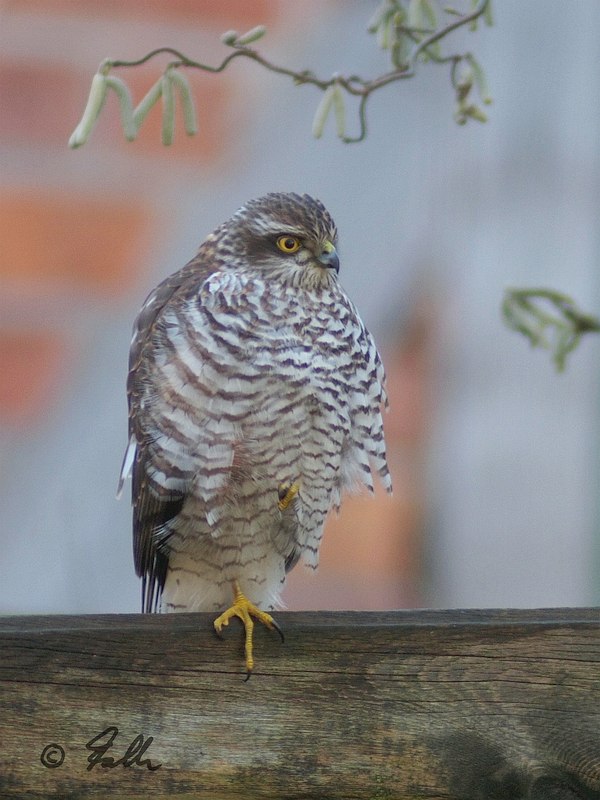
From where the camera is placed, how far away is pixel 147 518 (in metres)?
2.95

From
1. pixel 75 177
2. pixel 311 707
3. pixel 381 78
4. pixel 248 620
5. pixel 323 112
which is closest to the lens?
pixel 311 707

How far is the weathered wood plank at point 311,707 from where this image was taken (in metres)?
2.10

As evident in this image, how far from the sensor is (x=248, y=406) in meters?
2.79

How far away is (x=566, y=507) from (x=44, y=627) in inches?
83.7

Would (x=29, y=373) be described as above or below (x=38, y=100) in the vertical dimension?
below

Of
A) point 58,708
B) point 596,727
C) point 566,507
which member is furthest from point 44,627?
point 566,507

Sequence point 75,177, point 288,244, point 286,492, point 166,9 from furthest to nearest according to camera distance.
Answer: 1. point 166,9
2. point 75,177
3. point 288,244
4. point 286,492

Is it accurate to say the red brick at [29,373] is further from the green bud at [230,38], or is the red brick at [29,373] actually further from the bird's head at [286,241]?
the green bud at [230,38]

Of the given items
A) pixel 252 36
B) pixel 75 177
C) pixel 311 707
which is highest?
pixel 252 36

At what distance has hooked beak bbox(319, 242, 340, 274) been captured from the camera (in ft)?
9.86

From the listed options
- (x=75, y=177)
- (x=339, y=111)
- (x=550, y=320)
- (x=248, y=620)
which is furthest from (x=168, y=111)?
(x=75, y=177)

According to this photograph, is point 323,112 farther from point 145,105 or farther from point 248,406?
point 248,406

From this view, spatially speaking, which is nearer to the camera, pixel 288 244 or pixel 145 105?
pixel 145 105

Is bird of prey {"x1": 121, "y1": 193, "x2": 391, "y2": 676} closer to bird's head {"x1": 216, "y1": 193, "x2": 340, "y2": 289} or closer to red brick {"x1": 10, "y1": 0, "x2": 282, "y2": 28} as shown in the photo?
bird's head {"x1": 216, "y1": 193, "x2": 340, "y2": 289}
